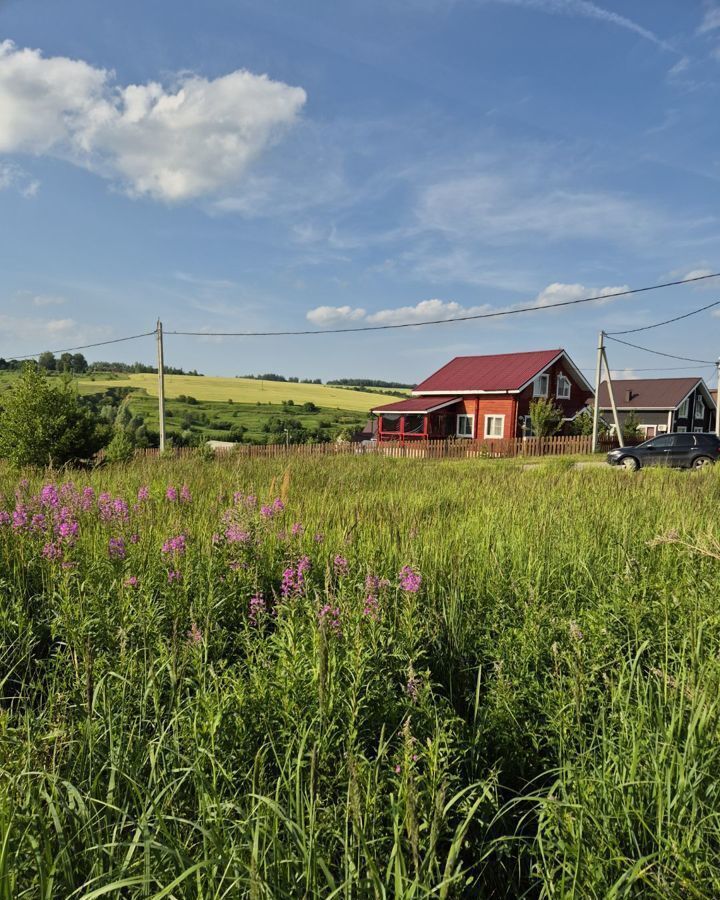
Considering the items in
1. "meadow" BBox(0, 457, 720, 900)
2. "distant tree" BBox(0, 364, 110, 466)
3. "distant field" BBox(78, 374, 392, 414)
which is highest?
"distant field" BBox(78, 374, 392, 414)

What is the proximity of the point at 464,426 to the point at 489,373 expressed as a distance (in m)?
3.94

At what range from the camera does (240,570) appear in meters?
3.48

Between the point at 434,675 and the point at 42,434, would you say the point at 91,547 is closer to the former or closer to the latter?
the point at 434,675

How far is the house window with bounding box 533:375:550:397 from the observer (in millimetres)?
34562

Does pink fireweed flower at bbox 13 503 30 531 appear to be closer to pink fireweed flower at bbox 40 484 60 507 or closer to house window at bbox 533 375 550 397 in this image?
pink fireweed flower at bbox 40 484 60 507

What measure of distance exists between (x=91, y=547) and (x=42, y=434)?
12.1 meters

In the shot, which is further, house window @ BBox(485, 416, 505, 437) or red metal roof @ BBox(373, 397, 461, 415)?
red metal roof @ BBox(373, 397, 461, 415)

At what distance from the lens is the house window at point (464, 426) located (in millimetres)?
36188

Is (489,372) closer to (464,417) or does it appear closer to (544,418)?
(464,417)

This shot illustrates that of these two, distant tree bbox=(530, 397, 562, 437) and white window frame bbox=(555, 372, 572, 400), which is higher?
white window frame bbox=(555, 372, 572, 400)

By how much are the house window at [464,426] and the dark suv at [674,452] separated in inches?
544

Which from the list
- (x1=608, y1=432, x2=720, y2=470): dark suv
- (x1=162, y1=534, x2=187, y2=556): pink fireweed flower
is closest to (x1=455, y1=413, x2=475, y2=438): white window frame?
(x1=608, y1=432, x2=720, y2=470): dark suv

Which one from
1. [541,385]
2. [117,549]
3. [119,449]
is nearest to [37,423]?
[119,449]

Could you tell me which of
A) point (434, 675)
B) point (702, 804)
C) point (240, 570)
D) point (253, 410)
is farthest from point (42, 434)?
point (253, 410)
